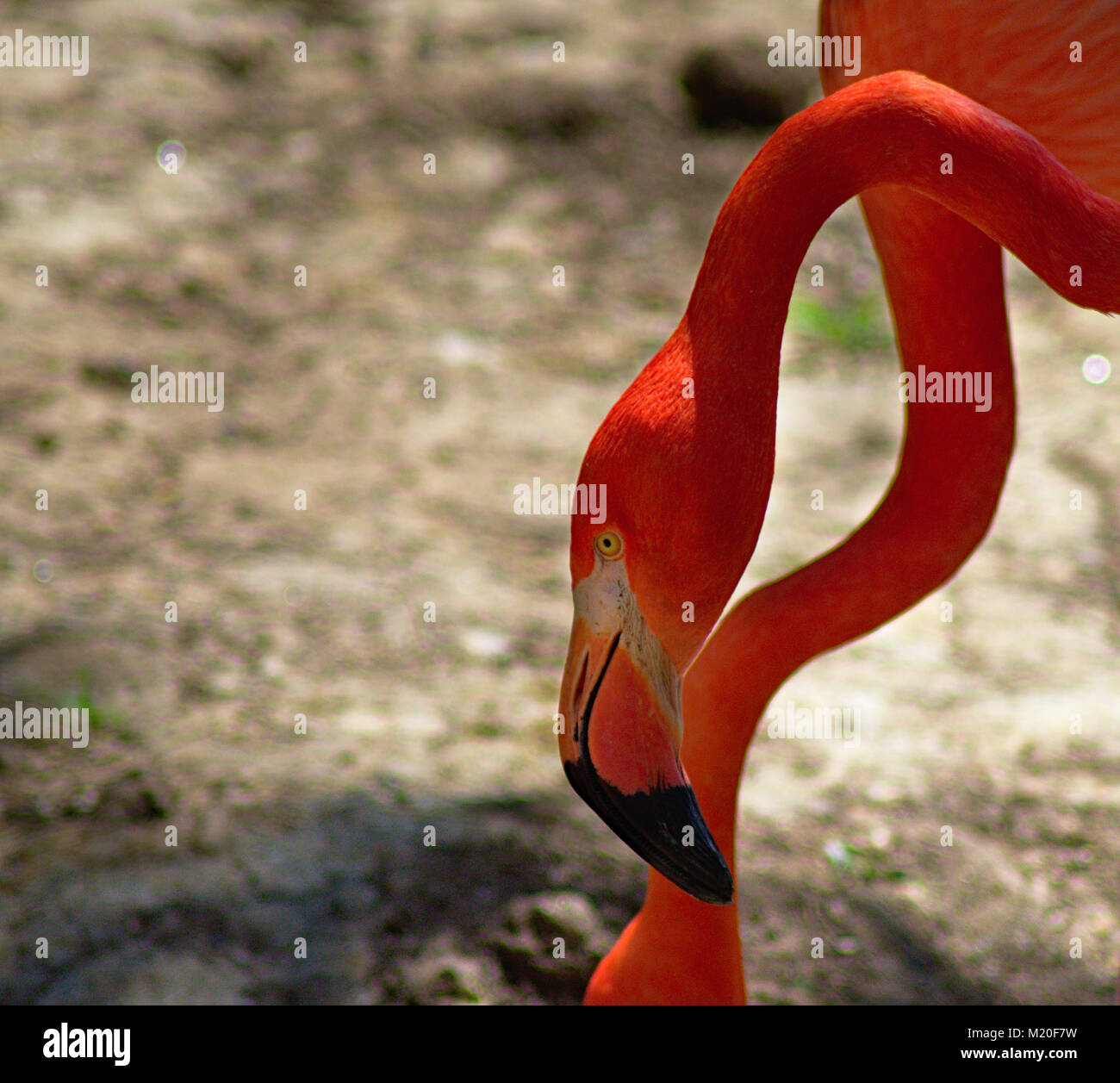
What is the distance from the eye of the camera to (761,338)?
1755 millimetres

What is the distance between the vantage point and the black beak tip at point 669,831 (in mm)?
1822

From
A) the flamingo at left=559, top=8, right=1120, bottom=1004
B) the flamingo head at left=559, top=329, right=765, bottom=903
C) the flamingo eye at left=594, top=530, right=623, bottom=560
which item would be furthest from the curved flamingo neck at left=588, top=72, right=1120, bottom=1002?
the flamingo eye at left=594, top=530, right=623, bottom=560

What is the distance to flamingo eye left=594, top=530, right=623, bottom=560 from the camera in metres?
1.79

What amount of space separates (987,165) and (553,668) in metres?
1.99

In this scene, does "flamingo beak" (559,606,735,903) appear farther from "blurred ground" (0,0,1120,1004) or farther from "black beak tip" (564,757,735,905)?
Answer: "blurred ground" (0,0,1120,1004)

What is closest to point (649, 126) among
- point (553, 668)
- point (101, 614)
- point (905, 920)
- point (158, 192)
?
point (158, 192)

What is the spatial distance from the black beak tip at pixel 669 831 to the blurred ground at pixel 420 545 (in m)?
0.75

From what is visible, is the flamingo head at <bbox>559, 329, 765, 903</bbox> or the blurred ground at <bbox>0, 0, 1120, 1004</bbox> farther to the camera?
the blurred ground at <bbox>0, 0, 1120, 1004</bbox>

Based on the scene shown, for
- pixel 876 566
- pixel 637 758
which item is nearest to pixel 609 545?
pixel 637 758

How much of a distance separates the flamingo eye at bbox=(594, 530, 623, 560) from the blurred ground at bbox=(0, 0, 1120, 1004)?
1047 mm

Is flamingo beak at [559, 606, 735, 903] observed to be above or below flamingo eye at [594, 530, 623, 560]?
below

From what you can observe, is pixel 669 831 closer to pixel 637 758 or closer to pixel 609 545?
pixel 637 758

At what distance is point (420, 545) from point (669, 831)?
2.07m

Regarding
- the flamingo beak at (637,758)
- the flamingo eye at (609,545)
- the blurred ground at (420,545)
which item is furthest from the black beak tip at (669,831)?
the blurred ground at (420,545)
